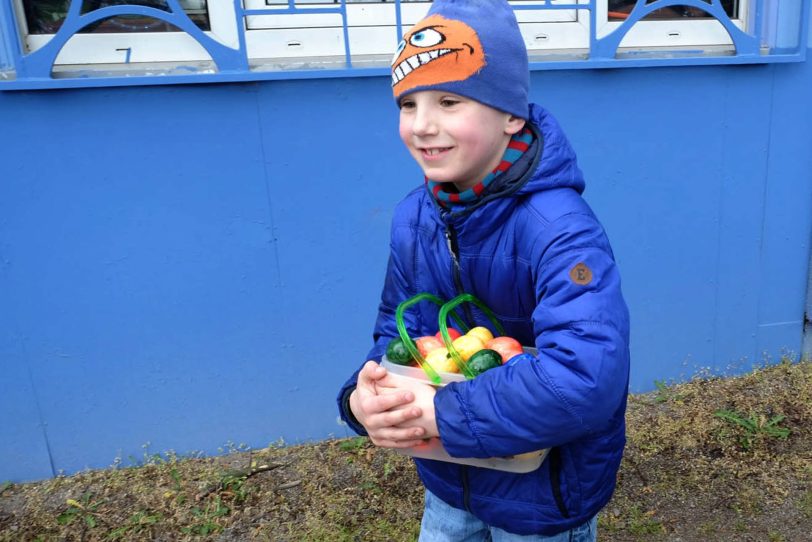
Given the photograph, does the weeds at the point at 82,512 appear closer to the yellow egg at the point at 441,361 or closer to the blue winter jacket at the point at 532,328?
the blue winter jacket at the point at 532,328

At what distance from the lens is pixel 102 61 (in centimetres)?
280

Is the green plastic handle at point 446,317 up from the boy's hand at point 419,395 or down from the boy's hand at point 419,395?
up

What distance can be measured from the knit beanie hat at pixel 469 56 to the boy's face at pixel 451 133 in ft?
0.08

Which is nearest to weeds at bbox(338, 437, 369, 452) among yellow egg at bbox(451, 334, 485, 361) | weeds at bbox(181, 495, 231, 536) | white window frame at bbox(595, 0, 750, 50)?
weeds at bbox(181, 495, 231, 536)

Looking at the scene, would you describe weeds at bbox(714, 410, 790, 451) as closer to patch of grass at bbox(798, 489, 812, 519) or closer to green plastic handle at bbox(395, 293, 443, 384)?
patch of grass at bbox(798, 489, 812, 519)

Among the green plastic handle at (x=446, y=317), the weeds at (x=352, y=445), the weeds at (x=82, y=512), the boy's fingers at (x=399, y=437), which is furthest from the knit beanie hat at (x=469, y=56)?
the weeds at (x=82, y=512)

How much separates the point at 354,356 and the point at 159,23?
Answer: 1580 mm

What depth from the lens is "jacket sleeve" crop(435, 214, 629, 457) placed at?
1202mm

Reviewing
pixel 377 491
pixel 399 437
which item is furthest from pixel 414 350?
pixel 377 491

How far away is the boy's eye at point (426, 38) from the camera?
140cm

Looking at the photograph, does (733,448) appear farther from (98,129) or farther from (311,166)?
(98,129)

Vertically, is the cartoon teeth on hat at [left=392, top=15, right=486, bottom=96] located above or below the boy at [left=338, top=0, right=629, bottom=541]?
above

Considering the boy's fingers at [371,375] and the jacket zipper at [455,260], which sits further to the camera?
the jacket zipper at [455,260]

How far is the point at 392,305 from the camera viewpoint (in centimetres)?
172
